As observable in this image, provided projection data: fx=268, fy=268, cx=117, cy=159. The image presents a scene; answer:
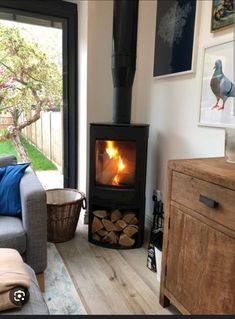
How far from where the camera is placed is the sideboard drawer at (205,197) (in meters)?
1.10

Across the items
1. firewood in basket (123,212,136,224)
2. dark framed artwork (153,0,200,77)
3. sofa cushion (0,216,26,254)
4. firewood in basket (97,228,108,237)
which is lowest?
firewood in basket (97,228,108,237)

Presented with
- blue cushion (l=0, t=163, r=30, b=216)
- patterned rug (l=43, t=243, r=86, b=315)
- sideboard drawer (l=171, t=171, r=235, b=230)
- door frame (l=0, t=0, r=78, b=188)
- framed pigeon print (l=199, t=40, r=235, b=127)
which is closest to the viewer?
sideboard drawer (l=171, t=171, r=235, b=230)

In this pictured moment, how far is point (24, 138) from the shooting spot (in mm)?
2678

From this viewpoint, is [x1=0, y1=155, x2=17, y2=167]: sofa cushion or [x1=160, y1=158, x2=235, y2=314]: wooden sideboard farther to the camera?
[x1=0, y1=155, x2=17, y2=167]: sofa cushion

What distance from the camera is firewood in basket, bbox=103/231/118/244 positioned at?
88.4 inches

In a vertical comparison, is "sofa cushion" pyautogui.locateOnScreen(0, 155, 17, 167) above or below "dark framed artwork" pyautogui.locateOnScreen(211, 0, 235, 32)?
below

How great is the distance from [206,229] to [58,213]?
1.35 meters

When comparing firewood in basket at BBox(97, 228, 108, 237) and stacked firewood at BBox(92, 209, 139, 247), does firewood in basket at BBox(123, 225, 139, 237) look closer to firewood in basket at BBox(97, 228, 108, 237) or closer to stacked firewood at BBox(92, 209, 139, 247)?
stacked firewood at BBox(92, 209, 139, 247)

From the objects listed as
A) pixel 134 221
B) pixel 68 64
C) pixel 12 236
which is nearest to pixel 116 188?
pixel 134 221

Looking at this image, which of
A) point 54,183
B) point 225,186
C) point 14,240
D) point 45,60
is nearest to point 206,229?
point 225,186

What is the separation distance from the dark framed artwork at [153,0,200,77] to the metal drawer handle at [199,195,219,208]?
3.54ft

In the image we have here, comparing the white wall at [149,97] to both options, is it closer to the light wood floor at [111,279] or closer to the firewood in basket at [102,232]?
the firewood in basket at [102,232]

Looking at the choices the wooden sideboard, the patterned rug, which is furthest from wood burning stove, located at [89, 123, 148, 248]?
the wooden sideboard

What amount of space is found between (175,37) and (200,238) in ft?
5.05
